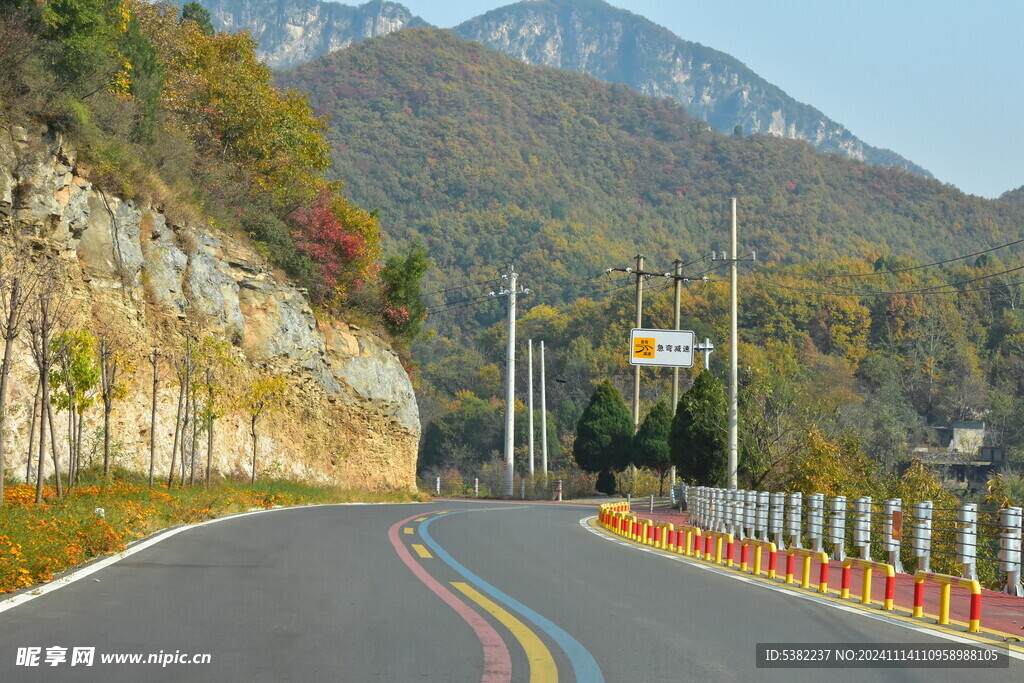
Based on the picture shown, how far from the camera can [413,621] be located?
344 inches

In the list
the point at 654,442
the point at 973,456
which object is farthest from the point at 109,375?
the point at 973,456

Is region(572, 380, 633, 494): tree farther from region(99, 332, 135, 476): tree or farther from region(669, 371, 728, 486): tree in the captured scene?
region(99, 332, 135, 476): tree

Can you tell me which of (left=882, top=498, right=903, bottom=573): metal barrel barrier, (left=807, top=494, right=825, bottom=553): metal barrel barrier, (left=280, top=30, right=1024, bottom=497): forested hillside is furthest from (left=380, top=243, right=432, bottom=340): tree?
(left=882, top=498, right=903, bottom=573): metal barrel barrier

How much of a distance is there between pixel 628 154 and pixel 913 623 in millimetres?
149422

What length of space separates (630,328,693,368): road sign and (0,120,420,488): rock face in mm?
10490

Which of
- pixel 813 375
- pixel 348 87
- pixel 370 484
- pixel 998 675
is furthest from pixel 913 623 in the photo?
pixel 348 87

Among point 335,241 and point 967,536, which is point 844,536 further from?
Result: point 335,241

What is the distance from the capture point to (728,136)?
15238 centimetres

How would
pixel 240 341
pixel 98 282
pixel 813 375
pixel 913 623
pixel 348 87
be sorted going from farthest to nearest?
pixel 348 87 → pixel 813 375 → pixel 240 341 → pixel 98 282 → pixel 913 623

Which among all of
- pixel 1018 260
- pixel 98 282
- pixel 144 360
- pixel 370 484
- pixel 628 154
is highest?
pixel 628 154

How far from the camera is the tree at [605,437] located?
58.0 metres

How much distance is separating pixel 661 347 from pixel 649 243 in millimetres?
78151

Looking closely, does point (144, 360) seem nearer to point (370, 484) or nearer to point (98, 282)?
point (98, 282)

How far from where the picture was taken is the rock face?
89.7 feet
